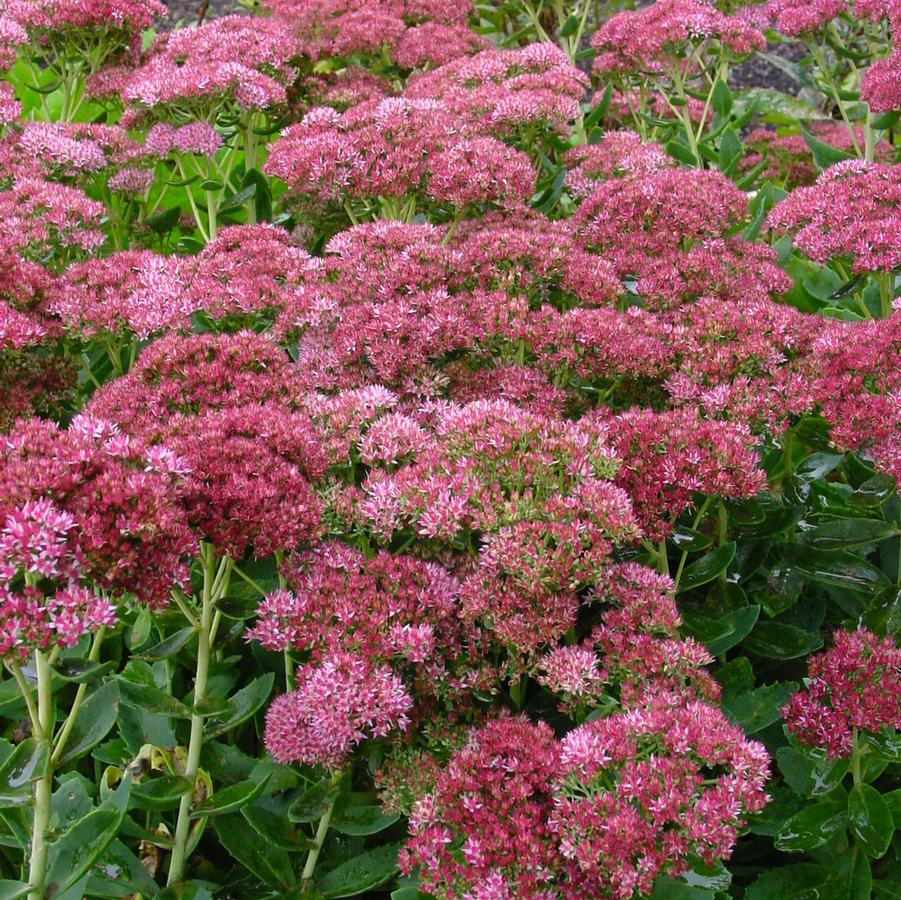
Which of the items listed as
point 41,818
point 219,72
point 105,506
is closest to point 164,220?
point 219,72

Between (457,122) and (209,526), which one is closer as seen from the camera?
(209,526)

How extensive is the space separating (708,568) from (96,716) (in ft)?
4.43

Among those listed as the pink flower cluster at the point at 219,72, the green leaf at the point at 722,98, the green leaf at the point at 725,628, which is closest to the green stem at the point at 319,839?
the green leaf at the point at 725,628

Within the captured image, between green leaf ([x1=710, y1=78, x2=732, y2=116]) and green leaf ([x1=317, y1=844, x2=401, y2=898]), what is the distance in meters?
3.93

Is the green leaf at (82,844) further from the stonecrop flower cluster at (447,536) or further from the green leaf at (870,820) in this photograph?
the green leaf at (870,820)

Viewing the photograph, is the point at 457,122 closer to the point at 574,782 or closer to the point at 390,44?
the point at 390,44

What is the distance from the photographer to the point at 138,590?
68.4 inches

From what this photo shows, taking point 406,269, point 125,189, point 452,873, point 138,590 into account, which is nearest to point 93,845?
point 138,590

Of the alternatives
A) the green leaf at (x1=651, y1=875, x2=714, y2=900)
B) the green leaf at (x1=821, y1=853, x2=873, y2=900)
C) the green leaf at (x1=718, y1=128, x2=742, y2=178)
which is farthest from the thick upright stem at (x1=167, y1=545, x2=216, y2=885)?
the green leaf at (x1=718, y1=128, x2=742, y2=178)

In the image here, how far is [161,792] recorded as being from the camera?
201cm

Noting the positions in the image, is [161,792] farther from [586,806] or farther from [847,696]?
[847,696]

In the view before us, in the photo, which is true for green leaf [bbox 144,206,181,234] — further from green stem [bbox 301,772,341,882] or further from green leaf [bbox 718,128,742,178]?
green stem [bbox 301,772,341,882]

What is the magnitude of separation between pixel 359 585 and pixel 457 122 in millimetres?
2005

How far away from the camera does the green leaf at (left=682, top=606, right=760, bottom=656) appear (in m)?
2.23
